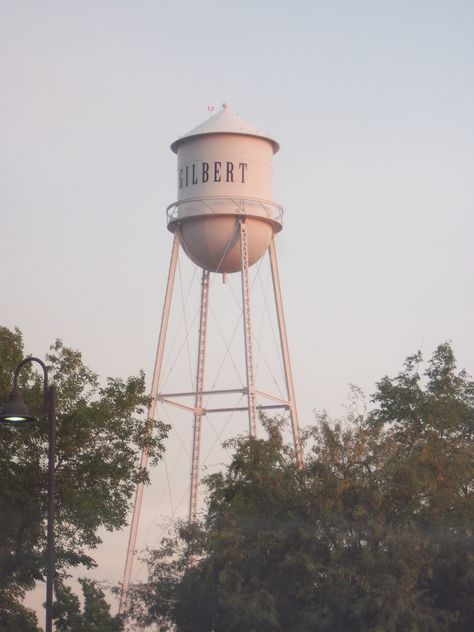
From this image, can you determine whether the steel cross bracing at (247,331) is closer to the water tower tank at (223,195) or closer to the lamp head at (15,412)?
the water tower tank at (223,195)

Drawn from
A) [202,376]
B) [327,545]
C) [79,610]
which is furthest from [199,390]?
[327,545]

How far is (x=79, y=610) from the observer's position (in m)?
50.4

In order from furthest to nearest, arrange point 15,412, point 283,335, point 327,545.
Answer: point 283,335, point 327,545, point 15,412

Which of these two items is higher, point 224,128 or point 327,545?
point 224,128

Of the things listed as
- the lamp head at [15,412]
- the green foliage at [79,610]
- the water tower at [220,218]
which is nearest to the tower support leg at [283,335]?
the water tower at [220,218]

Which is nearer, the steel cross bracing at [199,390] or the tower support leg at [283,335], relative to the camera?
the tower support leg at [283,335]

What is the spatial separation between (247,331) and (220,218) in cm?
415

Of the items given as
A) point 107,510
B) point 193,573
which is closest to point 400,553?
point 193,573

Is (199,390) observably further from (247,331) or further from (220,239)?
(220,239)

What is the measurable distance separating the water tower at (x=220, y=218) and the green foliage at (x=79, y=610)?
158 inches

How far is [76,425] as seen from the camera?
4469 cm

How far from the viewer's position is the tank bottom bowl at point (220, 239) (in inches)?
2031

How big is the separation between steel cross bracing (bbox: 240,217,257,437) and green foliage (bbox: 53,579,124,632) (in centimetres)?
715

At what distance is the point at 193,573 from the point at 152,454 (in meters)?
9.11
